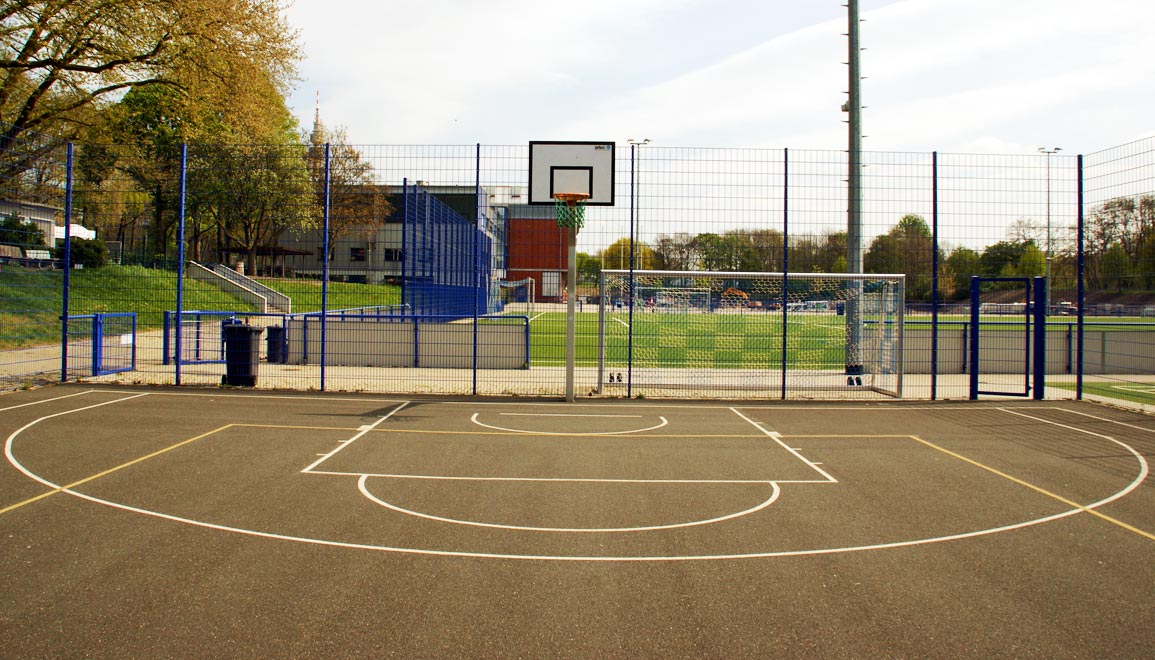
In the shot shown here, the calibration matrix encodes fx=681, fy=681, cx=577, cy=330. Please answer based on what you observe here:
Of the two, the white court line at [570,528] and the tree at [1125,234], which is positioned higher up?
the tree at [1125,234]

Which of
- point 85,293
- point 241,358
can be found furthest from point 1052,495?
point 85,293

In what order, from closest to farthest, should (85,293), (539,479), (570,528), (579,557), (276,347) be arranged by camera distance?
(579,557) → (570,528) → (539,479) → (276,347) → (85,293)

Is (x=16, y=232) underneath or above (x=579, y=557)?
above

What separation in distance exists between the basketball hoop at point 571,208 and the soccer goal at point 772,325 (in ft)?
3.84

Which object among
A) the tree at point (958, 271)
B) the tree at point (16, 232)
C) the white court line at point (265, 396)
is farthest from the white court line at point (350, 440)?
the tree at point (958, 271)

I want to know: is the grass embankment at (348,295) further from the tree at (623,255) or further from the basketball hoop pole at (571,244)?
the tree at (623,255)

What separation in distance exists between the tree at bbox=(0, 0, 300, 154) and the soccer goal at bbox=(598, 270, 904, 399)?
15794 mm

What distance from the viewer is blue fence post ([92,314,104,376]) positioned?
1273cm

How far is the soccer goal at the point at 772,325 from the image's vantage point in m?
12.5

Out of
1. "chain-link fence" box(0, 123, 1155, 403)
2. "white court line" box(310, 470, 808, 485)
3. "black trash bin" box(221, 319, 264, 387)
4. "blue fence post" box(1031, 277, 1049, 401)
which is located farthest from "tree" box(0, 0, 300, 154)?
"blue fence post" box(1031, 277, 1049, 401)

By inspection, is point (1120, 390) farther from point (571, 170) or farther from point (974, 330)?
point (571, 170)

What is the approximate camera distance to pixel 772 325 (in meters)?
13.9

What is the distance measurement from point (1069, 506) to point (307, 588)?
242 inches

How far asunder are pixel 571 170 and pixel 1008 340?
11.8 metres
